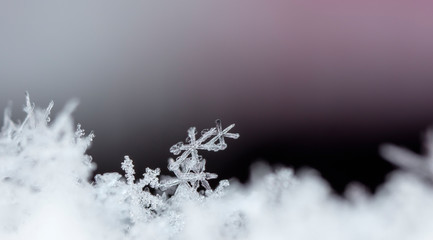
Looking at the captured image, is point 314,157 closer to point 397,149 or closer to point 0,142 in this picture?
point 397,149

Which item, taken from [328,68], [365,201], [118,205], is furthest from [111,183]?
[328,68]

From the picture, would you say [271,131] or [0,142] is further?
[271,131]

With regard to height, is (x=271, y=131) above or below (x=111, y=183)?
above

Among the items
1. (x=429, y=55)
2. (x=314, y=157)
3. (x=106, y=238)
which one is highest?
(x=429, y=55)

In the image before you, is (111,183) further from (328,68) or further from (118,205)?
(328,68)
